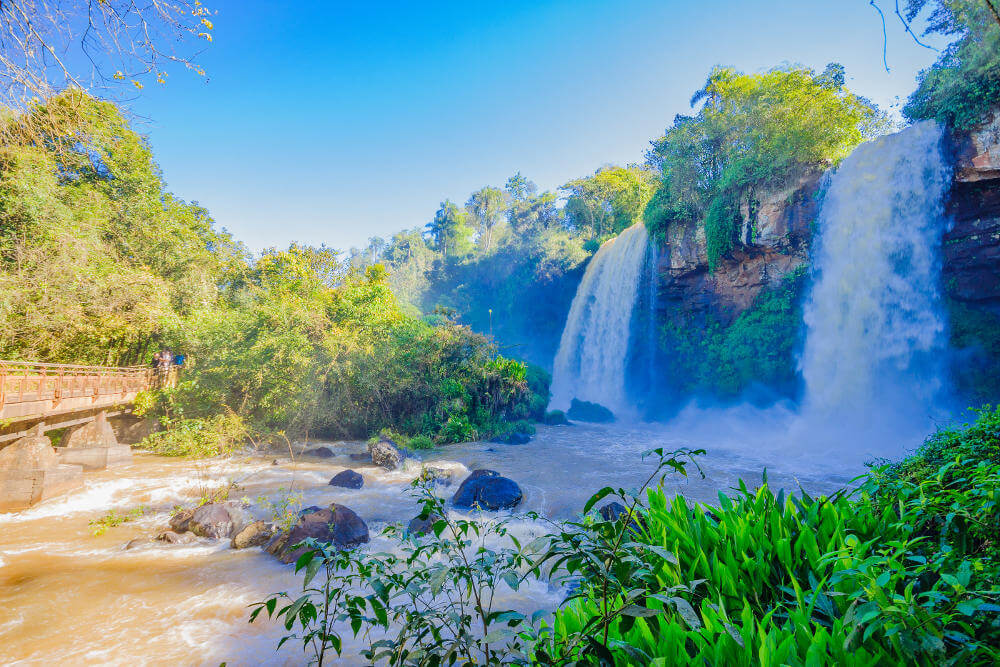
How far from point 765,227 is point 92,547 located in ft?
72.1

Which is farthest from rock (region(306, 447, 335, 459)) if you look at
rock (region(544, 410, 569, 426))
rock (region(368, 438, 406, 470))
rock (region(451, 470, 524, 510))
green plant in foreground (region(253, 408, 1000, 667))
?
green plant in foreground (region(253, 408, 1000, 667))

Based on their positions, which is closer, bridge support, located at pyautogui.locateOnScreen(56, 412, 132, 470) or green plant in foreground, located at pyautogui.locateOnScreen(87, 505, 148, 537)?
green plant in foreground, located at pyautogui.locateOnScreen(87, 505, 148, 537)

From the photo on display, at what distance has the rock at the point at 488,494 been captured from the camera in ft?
27.1

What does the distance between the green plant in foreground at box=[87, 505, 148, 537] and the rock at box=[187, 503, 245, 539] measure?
140cm

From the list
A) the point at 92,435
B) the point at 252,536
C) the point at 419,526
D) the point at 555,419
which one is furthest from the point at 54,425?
the point at 555,419

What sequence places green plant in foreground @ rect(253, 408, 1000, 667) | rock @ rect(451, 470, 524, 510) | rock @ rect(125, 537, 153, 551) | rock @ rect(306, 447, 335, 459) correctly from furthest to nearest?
1. rock @ rect(306, 447, 335, 459)
2. rock @ rect(451, 470, 524, 510)
3. rock @ rect(125, 537, 153, 551)
4. green plant in foreground @ rect(253, 408, 1000, 667)

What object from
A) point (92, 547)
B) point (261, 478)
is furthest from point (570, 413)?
point (92, 547)

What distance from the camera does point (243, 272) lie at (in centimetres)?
2395

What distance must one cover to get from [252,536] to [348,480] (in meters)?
3.26

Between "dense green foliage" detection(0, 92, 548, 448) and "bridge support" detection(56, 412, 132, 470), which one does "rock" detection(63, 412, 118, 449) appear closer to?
"bridge support" detection(56, 412, 132, 470)

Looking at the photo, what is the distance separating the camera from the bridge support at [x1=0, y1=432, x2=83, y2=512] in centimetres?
778

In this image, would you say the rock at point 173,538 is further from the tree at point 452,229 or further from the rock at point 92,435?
the tree at point 452,229

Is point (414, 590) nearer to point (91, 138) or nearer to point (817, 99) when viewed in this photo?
point (91, 138)

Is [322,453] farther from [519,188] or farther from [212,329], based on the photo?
[519,188]
